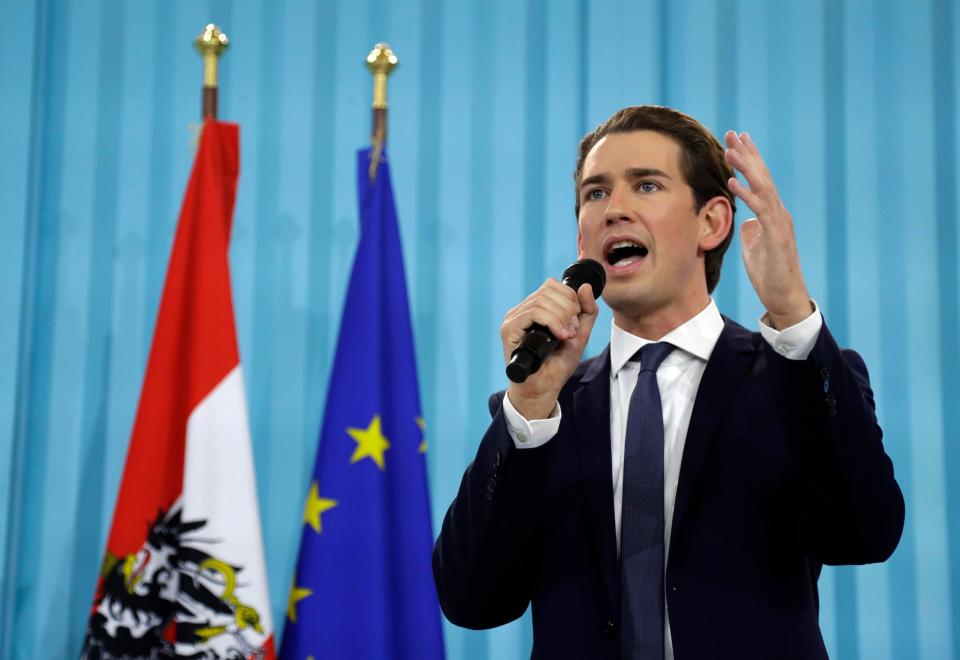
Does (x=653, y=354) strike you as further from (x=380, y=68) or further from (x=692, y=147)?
→ (x=380, y=68)

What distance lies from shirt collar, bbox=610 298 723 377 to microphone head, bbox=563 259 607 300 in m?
0.16

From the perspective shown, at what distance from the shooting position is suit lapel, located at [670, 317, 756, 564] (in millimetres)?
1402

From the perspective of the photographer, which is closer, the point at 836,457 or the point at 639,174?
the point at 836,457

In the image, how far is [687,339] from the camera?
5.18 feet

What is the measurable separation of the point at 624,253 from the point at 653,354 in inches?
6.7

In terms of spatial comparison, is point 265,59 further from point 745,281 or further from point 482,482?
point 482,482

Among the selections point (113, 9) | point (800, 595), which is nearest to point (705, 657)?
point (800, 595)

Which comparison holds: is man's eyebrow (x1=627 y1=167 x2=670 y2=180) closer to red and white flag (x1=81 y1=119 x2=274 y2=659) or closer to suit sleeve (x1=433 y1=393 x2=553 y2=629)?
suit sleeve (x1=433 y1=393 x2=553 y2=629)

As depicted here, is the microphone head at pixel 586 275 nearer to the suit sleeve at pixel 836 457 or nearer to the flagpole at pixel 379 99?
the suit sleeve at pixel 836 457

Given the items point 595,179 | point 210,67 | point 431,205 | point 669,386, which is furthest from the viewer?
point 431,205

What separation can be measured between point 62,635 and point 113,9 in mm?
1750

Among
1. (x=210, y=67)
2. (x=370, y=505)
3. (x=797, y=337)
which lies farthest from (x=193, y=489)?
(x=797, y=337)

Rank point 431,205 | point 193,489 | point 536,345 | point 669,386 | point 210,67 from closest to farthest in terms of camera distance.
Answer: point 536,345, point 669,386, point 193,489, point 210,67, point 431,205

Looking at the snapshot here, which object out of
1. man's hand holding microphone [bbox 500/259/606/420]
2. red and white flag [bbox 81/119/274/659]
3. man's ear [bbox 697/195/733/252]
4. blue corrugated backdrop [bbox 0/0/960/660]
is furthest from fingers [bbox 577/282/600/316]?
blue corrugated backdrop [bbox 0/0/960/660]
